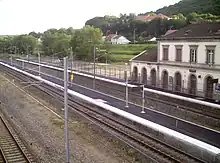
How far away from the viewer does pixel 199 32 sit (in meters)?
30.5

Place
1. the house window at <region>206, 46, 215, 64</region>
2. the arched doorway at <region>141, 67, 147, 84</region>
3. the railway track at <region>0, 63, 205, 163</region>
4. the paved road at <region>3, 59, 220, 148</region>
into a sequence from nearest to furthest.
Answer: the railway track at <region>0, 63, 205, 163</region>, the paved road at <region>3, 59, 220, 148</region>, the house window at <region>206, 46, 215, 64</region>, the arched doorway at <region>141, 67, 147, 84</region>

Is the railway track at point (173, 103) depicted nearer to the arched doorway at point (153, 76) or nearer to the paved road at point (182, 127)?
the paved road at point (182, 127)

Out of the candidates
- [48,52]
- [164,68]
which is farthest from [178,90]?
[48,52]

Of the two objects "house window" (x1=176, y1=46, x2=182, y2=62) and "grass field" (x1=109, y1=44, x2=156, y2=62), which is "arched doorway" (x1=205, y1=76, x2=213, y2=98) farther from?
"grass field" (x1=109, y1=44, x2=156, y2=62)

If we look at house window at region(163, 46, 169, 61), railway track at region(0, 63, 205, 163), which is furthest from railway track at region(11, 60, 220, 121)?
house window at region(163, 46, 169, 61)

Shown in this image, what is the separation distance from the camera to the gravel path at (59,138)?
13914 mm

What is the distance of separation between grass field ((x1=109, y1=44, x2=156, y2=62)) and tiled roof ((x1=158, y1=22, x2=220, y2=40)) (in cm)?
3004

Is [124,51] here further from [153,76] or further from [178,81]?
[178,81]

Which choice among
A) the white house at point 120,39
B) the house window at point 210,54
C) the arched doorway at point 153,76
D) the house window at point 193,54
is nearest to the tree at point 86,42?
the arched doorway at point 153,76

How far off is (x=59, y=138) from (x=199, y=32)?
1951 centimetres

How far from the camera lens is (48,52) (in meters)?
78.2

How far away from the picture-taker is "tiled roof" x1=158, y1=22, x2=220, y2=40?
2798cm

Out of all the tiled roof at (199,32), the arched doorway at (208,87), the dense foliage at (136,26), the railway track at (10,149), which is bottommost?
the railway track at (10,149)

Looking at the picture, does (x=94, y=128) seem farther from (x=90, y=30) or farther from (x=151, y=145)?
(x=90, y=30)
